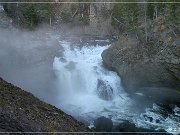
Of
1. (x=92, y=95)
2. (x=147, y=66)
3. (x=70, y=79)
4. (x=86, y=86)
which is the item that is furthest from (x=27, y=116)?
(x=86, y=86)

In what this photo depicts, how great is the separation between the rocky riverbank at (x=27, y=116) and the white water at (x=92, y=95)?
31.9 feet

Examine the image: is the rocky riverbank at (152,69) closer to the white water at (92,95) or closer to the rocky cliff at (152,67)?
the rocky cliff at (152,67)

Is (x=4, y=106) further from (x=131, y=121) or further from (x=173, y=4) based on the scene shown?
(x=173, y=4)

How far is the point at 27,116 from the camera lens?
10164mm

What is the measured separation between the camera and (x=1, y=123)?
9.62m

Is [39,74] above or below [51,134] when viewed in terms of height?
below

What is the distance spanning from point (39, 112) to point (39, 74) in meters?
16.0

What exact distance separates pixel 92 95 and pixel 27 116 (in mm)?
15823

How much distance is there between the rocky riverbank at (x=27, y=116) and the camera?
979cm

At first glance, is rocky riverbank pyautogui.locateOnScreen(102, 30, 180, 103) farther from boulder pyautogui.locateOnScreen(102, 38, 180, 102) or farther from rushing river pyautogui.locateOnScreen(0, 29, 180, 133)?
rushing river pyautogui.locateOnScreen(0, 29, 180, 133)

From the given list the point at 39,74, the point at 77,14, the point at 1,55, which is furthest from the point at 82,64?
the point at 77,14

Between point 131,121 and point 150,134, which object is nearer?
point 150,134

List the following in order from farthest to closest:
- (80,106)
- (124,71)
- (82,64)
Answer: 1. (82,64)
2. (124,71)
3. (80,106)

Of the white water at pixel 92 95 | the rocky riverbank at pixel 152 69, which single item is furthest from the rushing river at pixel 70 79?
the rocky riverbank at pixel 152 69
